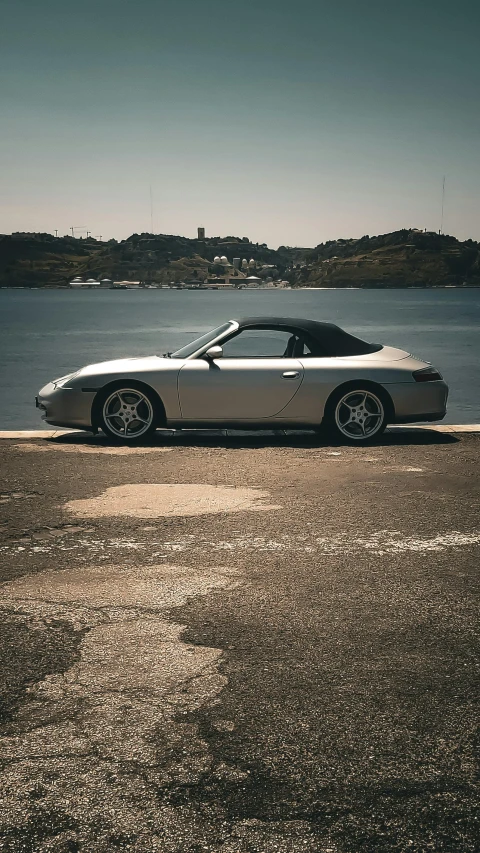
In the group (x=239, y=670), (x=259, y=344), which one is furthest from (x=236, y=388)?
(x=239, y=670)

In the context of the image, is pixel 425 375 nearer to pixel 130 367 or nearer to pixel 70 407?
pixel 130 367

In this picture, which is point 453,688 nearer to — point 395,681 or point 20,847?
point 395,681

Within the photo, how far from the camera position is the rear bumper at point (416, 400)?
983 centimetres

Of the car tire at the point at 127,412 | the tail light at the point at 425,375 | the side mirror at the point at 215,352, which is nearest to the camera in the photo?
the side mirror at the point at 215,352

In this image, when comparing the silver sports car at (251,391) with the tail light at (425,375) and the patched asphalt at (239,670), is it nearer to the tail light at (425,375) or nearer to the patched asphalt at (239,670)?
the tail light at (425,375)

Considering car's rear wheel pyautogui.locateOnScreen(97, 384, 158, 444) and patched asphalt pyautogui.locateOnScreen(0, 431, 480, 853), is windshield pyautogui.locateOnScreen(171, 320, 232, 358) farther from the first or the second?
patched asphalt pyautogui.locateOnScreen(0, 431, 480, 853)

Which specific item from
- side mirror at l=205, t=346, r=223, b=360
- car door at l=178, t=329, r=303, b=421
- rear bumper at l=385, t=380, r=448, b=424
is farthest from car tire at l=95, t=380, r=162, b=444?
rear bumper at l=385, t=380, r=448, b=424

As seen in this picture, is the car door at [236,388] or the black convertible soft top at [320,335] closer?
the car door at [236,388]

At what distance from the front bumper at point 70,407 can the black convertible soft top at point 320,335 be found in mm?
1962

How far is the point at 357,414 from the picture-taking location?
9766mm

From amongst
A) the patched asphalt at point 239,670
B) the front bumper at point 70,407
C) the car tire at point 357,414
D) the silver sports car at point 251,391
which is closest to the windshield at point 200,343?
the silver sports car at point 251,391

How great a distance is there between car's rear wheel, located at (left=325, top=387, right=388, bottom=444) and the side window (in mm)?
806

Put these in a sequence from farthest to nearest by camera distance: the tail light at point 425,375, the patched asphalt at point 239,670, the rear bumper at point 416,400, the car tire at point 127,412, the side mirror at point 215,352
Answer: the tail light at point 425,375 → the rear bumper at point 416,400 → the car tire at point 127,412 → the side mirror at point 215,352 → the patched asphalt at point 239,670

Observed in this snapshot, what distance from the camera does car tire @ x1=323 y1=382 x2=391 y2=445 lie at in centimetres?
973
